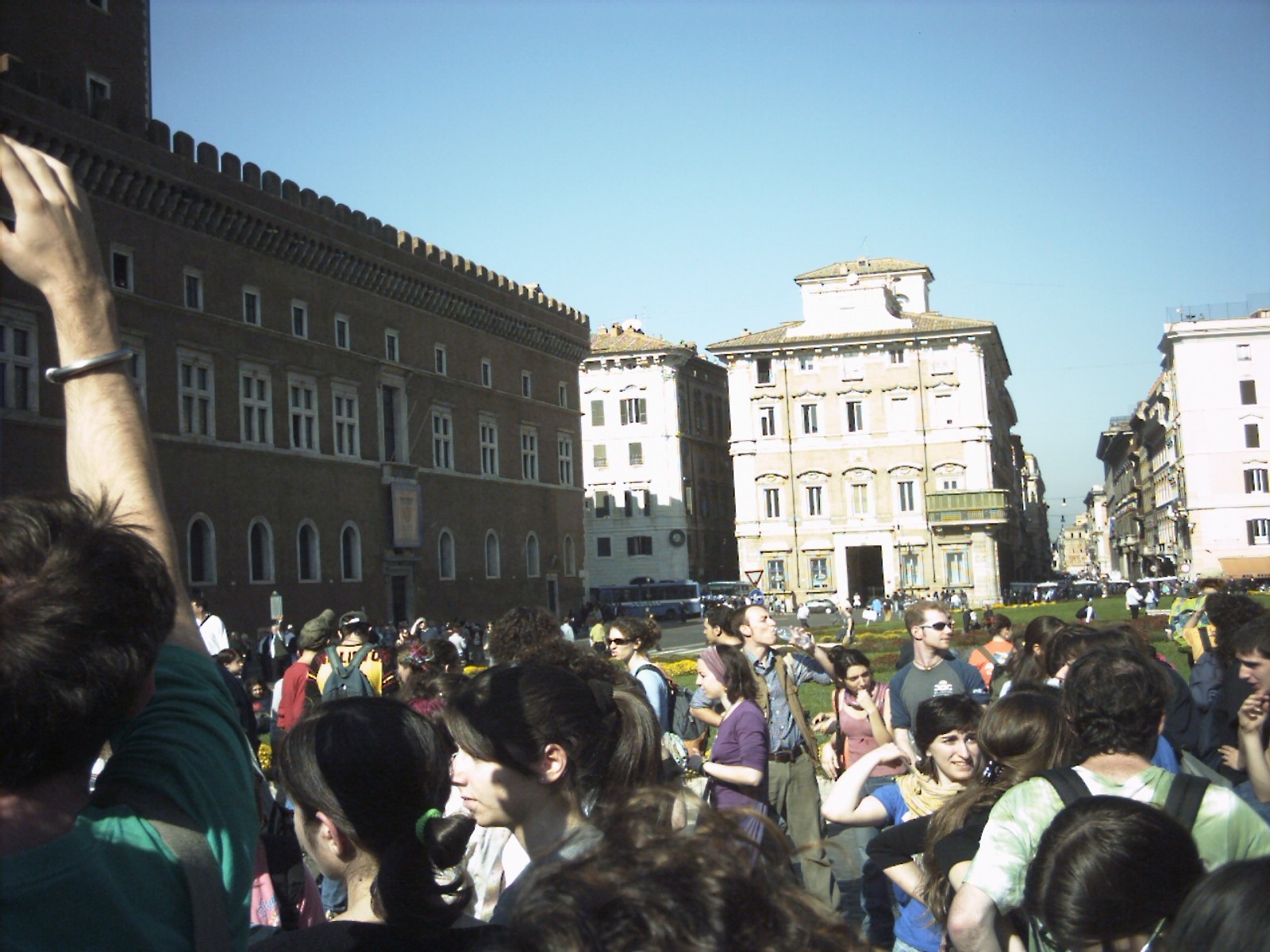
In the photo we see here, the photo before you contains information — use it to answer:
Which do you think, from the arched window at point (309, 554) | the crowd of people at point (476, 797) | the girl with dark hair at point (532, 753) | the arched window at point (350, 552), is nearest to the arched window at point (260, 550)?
the arched window at point (309, 554)

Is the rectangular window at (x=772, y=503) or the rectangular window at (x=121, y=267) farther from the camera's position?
the rectangular window at (x=772, y=503)

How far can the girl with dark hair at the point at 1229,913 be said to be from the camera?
1.78m

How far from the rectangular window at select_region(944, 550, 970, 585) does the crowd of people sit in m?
49.8

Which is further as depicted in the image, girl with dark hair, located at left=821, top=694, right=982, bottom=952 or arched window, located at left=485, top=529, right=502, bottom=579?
arched window, located at left=485, top=529, right=502, bottom=579

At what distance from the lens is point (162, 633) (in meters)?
1.73

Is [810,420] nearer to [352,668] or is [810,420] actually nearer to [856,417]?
[856,417]

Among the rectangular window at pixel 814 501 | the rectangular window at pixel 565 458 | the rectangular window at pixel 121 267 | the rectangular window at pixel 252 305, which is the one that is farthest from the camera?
the rectangular window at pixel 814 501

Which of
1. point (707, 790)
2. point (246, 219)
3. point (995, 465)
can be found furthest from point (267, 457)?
point (995, 465)

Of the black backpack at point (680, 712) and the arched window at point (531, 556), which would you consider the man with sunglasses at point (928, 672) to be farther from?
the arched window at point (531, 556)

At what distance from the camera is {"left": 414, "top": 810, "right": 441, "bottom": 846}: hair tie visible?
268cm

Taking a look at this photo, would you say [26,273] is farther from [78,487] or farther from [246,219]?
[246,219]

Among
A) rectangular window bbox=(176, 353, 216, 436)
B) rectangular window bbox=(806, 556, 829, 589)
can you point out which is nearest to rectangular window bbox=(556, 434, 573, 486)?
rectangular window bbox=(806, 556, 829, 589)

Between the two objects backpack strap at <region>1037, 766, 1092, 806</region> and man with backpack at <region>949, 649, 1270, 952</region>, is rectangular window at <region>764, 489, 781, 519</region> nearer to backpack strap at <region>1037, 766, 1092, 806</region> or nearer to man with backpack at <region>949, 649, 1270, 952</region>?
man with backpack at <region>949, 649, 1270, 952</region>

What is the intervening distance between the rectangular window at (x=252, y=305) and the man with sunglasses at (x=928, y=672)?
88.6 feet
